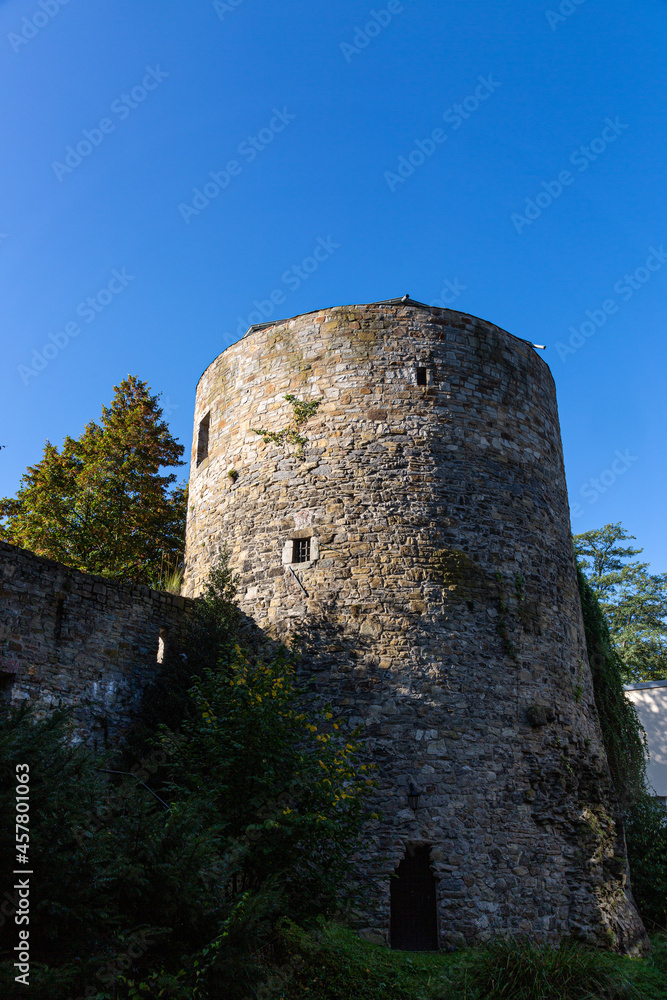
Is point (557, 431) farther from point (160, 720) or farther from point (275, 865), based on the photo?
point (275, 865)

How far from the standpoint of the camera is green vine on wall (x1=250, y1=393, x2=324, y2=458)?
1198 cm

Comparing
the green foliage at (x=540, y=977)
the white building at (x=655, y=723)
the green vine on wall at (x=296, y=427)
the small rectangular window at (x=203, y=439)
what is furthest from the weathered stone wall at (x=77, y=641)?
the white building at (x=655, y=723)

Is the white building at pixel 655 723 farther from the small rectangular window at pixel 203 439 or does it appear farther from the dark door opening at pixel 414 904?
the small rectangular window at pixel 203 439

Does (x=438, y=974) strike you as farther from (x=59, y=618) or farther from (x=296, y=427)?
(x=296, y=427)

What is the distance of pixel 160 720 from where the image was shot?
10.4 metres

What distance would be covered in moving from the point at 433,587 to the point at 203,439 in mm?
5555

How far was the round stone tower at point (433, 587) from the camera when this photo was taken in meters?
9.60

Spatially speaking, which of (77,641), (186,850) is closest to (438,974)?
(186,850)

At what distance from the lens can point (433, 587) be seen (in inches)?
425

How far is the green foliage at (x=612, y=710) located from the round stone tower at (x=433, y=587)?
0.92 meters

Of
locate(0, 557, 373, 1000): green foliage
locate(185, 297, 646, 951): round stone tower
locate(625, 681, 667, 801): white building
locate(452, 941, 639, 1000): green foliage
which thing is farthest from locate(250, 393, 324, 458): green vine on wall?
locate(625, 681, 667, 801): white building

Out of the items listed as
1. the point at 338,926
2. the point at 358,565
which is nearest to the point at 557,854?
the point at 338,926

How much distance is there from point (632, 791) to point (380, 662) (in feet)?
19.5

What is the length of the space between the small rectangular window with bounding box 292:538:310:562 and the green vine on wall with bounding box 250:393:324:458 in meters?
1.37
